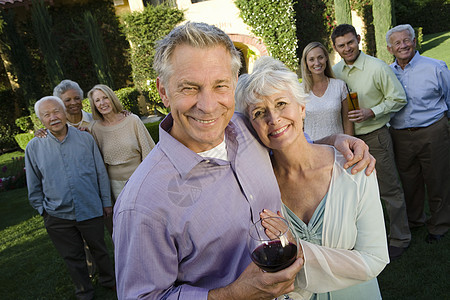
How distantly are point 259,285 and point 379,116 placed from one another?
2.87 metres

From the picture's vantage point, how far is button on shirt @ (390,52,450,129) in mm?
3691

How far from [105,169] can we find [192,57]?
271 cm

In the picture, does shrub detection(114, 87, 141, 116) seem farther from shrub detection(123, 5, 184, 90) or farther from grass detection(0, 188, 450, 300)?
grass detection(0, 188, 450, 300)

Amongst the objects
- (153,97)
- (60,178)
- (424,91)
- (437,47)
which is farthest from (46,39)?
(437,47)

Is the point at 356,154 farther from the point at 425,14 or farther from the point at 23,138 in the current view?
the point at 425,14

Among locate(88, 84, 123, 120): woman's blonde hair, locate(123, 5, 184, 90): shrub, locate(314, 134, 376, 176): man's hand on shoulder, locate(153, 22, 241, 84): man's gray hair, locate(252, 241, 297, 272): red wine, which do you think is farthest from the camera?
locate(123, 5, 184, 90): shrub

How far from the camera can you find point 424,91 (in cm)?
371

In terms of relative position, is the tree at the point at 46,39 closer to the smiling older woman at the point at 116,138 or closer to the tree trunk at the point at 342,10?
the smiling older woman at the point at 116,138

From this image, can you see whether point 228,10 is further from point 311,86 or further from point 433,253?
point 433,253

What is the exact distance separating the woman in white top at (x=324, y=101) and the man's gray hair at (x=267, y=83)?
1.80 m

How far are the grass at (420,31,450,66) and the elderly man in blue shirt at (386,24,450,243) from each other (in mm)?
12980

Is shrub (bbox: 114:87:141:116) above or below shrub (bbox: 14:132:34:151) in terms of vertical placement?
above

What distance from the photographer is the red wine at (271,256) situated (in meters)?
1.28

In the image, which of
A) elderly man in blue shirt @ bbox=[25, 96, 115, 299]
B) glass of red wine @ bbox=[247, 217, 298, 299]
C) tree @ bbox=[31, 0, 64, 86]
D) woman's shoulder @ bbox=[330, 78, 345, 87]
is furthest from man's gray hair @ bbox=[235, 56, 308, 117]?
tree @ bbox=[31, 0, 64, 86]
